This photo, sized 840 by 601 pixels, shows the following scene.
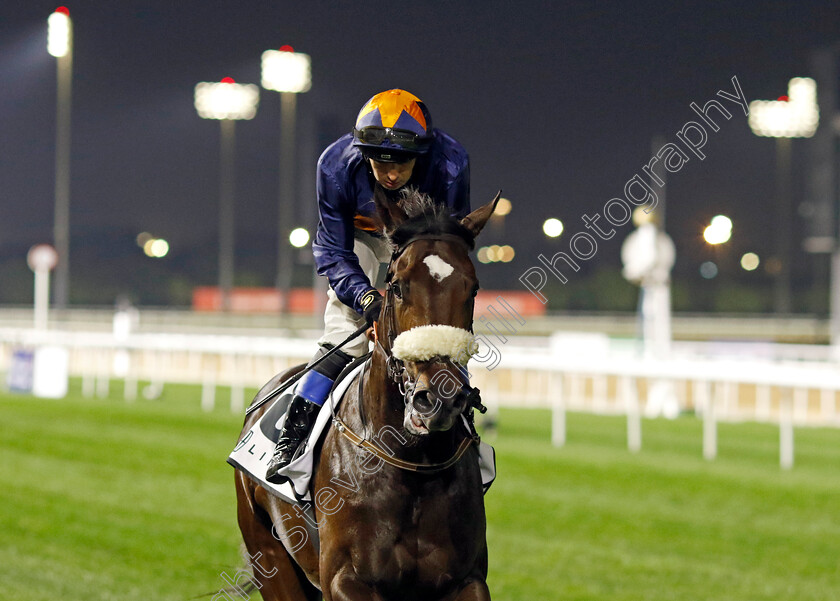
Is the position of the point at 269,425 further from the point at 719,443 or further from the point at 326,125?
the point at 326,125

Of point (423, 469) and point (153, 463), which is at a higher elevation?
point (423, 469)

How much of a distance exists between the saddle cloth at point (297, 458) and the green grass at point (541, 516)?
2221 mm

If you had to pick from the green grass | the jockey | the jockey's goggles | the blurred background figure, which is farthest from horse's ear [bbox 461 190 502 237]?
the blurred background figure

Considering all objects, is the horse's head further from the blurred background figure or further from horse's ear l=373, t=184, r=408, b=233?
the blurred background figure

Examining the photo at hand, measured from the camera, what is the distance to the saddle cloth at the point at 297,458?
361 cm

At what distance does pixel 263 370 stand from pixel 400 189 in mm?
16726

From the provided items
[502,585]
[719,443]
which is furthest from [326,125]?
[502,585]

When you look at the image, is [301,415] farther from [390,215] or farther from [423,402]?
[423,402]

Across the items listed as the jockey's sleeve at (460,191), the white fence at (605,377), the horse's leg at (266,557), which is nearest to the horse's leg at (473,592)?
the jockey's sleeve at (460,191)

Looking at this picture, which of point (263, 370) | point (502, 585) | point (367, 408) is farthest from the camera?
point (263, 370)

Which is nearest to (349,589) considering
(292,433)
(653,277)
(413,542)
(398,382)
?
(413,542)

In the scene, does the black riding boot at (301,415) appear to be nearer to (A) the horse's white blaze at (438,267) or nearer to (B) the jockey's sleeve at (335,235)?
(B) the jockey's sleeve at (335,235)

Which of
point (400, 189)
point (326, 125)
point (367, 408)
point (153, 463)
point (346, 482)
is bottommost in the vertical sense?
point (153, 463)

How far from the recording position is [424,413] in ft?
9.05
